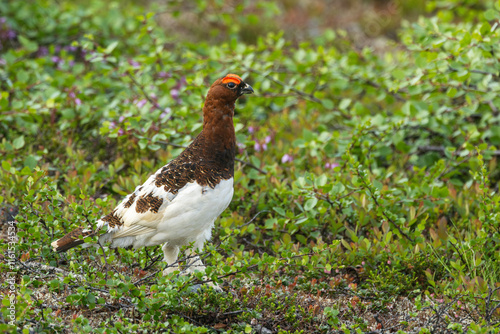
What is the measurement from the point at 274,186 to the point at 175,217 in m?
1.76

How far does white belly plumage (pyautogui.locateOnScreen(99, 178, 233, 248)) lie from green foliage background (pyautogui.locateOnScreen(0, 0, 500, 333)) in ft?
0.53

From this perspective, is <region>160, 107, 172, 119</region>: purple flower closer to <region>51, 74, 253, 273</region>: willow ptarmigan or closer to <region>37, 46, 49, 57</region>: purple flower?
<region>51, 74, 253, 273</region>: willow ptarmigan

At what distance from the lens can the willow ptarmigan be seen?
11.4ft

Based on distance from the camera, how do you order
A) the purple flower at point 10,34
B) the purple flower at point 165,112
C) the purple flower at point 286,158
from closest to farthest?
the purple flower at point 165,112, the purple flower at point 286,158, the purple flower at point 10,34

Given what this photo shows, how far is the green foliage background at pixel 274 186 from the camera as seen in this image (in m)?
3.38

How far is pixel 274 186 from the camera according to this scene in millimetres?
5039

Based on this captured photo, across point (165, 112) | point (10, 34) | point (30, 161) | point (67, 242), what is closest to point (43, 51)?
point (10, 34)

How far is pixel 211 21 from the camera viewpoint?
406 inches

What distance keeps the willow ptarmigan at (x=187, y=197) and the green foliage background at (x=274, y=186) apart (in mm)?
156

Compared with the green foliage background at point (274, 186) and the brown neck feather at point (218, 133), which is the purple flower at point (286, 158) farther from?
the brown neck feather at point (218, 133)

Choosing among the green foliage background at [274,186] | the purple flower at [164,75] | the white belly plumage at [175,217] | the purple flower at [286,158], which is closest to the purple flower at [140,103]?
the green foliage background at [274,186]

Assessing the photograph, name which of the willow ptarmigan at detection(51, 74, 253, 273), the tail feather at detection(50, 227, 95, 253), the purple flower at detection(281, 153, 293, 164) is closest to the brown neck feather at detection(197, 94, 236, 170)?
the willow ptarmigan at detection(51, 74, 253, 273)

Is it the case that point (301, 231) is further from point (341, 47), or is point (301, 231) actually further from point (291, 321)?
point (341, 47)

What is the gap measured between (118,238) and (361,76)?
3863 mm
